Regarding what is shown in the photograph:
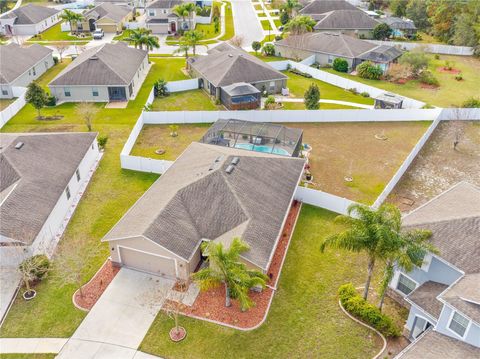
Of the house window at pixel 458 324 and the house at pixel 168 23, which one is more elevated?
the house at pixel 168 23

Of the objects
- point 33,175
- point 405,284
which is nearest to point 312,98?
point 405,284

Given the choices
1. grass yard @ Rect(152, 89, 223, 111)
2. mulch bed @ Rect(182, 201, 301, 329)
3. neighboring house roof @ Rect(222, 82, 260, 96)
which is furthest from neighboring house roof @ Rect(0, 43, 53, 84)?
mulch bed @ Rect(182, 201, 301, 329)

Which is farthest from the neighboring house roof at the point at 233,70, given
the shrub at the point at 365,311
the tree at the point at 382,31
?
the tree at the point at 382,31

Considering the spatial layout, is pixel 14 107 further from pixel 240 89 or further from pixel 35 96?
pixel 240 89

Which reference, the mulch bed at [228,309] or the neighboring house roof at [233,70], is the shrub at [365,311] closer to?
the mulch bed at [228,309]

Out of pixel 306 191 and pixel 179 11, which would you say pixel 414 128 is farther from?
pixel 179 11

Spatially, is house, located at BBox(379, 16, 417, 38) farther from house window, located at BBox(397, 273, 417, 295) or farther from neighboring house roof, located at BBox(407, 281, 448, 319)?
neighboring house roof, located at BBox(407, 281, 448, 319)
